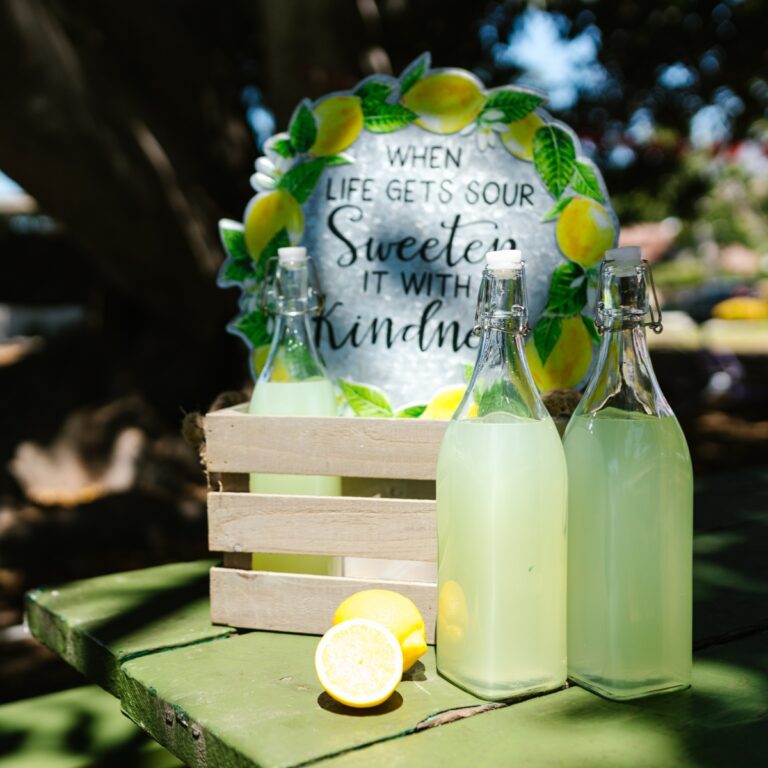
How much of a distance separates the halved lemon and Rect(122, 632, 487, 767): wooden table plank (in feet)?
0.07

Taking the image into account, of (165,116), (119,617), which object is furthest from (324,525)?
(165,116)

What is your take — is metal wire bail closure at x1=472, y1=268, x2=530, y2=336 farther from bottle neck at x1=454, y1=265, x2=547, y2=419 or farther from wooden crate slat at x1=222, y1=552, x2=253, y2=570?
wooden crate slat at x1=222, y1=552, x2=253, y2=570

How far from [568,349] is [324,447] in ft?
1.21

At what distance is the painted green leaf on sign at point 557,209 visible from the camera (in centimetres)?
129

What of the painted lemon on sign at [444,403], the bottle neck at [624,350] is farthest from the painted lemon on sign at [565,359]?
the bottle neck at [624,350]

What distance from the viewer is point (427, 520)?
3.64 ft

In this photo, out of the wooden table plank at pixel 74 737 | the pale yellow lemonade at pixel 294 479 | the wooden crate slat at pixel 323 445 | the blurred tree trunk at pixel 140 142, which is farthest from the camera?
the blurred tree trunk at pixel 140 142

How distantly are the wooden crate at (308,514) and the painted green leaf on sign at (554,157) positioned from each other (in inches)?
16.9

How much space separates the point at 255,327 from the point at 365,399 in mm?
199

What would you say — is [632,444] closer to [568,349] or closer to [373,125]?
[568,349]

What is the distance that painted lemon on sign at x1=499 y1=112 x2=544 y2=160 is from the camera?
4.34 feet

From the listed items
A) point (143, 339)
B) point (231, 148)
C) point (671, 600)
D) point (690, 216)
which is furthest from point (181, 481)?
point (671, 600)

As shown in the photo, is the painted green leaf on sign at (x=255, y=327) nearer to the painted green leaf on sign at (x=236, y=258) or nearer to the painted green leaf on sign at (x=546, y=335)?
the painted green leaf on sign at (x=236, y=258)

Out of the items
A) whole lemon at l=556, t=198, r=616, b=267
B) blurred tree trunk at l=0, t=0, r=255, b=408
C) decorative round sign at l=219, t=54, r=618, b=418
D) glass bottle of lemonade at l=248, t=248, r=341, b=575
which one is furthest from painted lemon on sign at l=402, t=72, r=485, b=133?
blurred tree trunk at l=0, t=0, r=255, b=408
